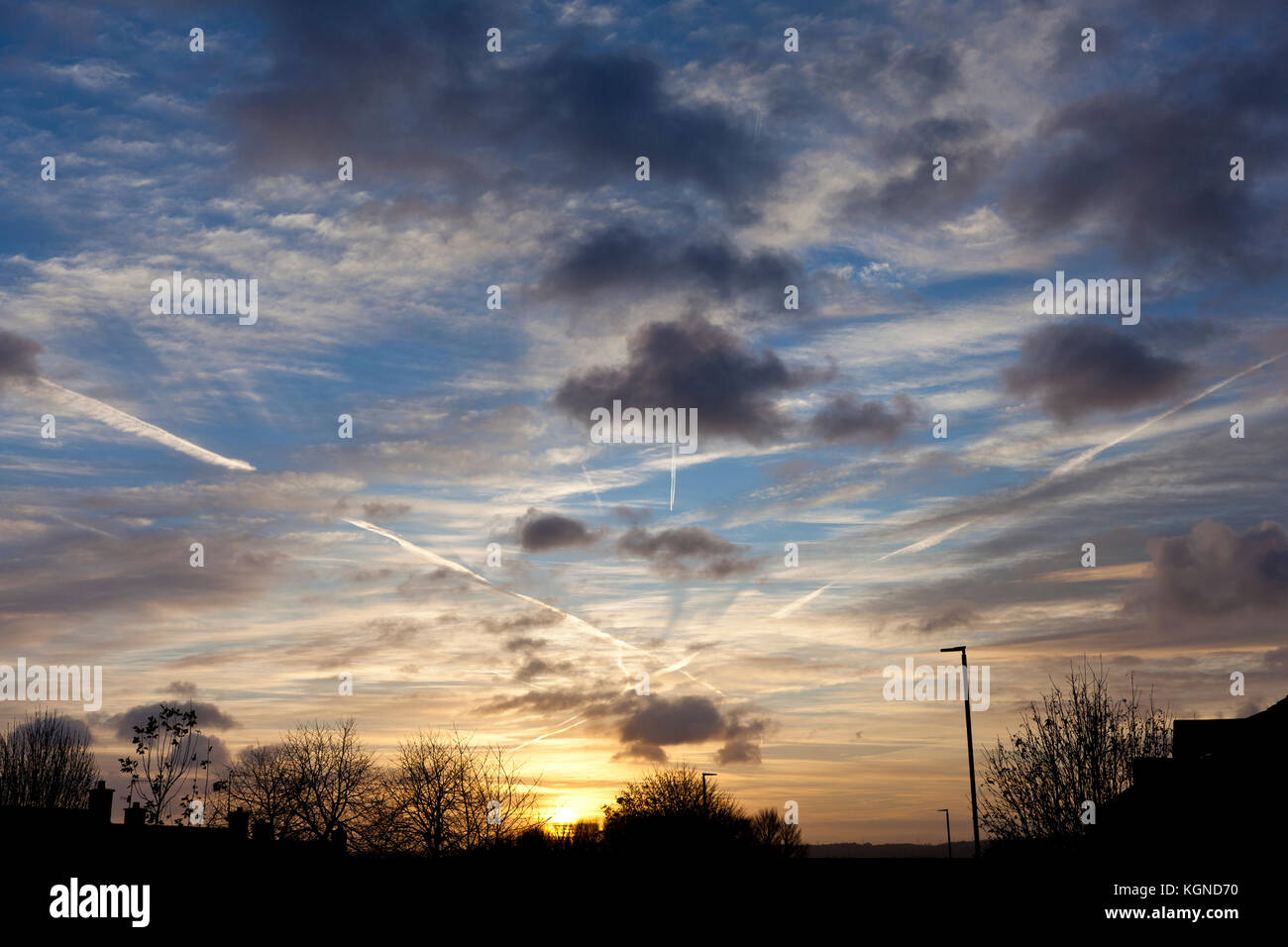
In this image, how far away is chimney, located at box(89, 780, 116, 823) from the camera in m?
46.4

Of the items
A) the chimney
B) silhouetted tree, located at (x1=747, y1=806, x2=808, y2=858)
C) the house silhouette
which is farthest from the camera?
silhouetted tree, located at (x1=747, y1=806, x2=808, y2=858)

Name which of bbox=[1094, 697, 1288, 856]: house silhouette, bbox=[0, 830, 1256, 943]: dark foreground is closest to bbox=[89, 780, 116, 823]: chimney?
bbox=[0, 830, 1256, 943]: dark foreground

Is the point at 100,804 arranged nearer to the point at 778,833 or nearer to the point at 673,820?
the point at 673,820

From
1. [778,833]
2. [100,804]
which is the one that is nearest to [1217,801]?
[100,804]

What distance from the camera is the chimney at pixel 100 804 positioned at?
46.4 metres

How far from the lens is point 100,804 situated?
156 ft

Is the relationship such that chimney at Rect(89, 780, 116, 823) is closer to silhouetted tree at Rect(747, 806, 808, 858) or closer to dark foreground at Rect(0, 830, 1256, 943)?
dark foreground at Rect(0, 830, 1256, 943)
